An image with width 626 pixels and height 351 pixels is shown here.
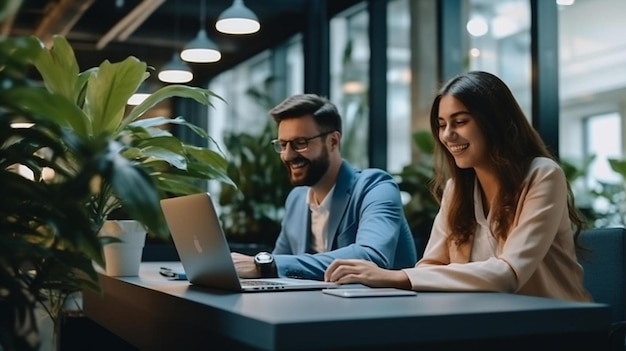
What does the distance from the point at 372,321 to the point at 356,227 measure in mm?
1540

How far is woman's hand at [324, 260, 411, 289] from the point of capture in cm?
195

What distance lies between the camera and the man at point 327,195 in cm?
282

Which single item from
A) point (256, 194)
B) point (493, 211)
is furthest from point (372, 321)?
point (256, 194)

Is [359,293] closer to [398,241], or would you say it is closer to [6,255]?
[6,255]

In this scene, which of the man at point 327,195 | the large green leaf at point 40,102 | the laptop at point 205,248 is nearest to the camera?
the large green leaf at point 40,102

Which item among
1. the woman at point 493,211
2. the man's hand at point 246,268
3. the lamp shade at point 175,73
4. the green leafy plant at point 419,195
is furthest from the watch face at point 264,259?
the lamp shade at point 175,73

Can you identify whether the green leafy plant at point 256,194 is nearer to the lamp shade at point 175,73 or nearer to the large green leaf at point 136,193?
the lamp shade at point 175,73

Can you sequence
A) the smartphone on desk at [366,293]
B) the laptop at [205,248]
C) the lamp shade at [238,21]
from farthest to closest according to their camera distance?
the lamp shade at [238,21] → the laptop at [205,248] → the smartphone on desk at [366,293]

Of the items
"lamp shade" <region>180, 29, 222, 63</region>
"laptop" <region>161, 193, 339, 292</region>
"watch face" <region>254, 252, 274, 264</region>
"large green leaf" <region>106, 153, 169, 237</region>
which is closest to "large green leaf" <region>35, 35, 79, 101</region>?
"laptop" <region>161, 193, 339, 292</region>

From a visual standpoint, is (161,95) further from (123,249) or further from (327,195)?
(327,195)

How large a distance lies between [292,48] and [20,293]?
15.6 ft

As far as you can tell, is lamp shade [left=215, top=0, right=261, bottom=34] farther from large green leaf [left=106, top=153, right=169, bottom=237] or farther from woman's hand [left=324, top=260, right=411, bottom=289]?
large green leaf [left=106, top=153, right=169, bottom=237]

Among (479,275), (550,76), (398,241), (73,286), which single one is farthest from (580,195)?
(73,286)

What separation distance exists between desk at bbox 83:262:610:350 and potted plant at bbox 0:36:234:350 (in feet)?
0.77
